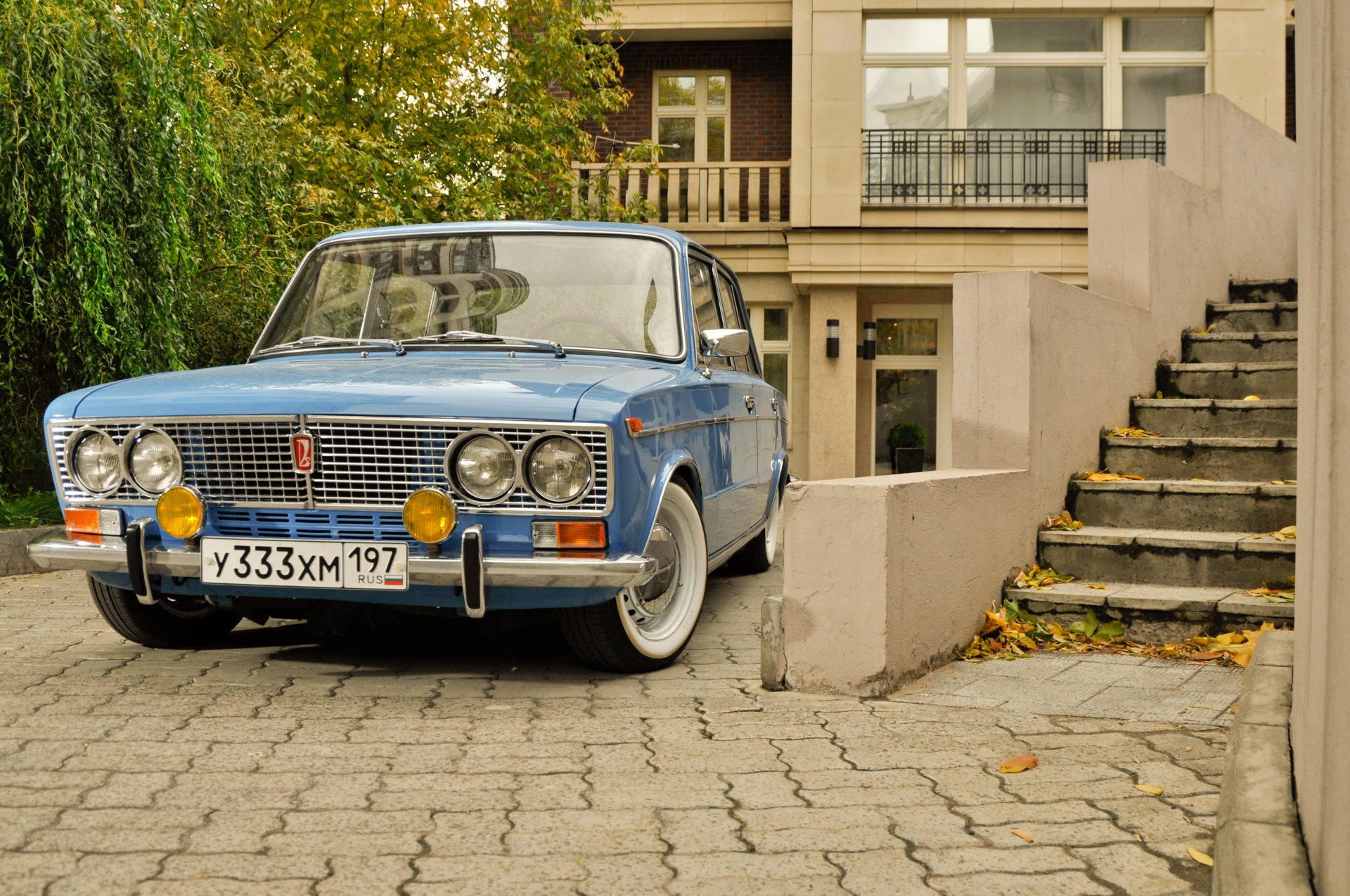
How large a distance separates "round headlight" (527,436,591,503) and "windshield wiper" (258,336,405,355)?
4.21ft

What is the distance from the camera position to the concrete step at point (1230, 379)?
7.43 meters

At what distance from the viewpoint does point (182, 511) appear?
4.68 metres

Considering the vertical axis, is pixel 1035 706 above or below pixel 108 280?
below

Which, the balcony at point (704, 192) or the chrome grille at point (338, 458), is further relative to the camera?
the balcony at point (704, 192)

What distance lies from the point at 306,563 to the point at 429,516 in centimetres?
48

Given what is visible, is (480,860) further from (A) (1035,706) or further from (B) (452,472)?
(A) (1035,706)

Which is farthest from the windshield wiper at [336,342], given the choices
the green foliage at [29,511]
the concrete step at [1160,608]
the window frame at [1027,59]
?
the window frame at [1027,59]

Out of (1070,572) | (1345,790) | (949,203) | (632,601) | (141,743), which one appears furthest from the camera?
(949,203)

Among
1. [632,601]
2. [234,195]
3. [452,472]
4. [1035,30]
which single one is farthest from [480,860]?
[1035,30]

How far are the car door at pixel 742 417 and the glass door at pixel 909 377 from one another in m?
13.0

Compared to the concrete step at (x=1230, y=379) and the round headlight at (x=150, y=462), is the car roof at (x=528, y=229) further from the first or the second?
the concrete step at (x=1230, y=379)

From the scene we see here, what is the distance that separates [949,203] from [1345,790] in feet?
58.6

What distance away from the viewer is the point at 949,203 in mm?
19266

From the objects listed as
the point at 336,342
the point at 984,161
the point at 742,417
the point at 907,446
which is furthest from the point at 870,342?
the point at 336,342
